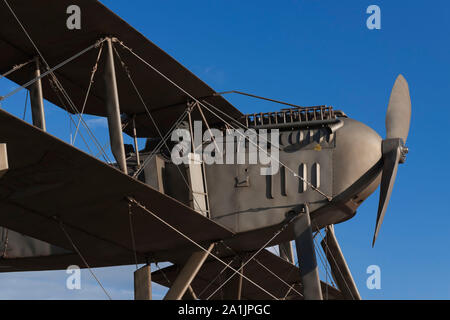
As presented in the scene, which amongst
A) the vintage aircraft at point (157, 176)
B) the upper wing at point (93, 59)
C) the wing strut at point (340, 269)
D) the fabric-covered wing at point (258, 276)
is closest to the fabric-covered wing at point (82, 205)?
the vintage aircraft at point (157, 176)

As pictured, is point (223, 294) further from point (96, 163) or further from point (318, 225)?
point (96, 163)

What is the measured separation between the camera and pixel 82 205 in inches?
435

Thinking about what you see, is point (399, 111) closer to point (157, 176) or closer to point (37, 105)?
point (157, 176)

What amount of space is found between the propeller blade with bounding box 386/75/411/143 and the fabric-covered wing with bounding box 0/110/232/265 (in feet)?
12.1

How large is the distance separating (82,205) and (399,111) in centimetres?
640

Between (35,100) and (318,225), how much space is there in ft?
19.0

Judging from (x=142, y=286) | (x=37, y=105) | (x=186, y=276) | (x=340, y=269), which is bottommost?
(x=142, y=286)

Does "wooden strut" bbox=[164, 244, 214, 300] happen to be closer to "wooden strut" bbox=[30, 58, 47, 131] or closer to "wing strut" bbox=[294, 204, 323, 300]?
"wing strut" bbox=[294, 204, 323, 300]

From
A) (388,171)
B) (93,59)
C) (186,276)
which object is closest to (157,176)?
(186,276)

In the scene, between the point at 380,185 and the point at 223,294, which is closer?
the point at 380,185

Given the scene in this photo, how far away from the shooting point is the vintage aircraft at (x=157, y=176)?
11.1 m

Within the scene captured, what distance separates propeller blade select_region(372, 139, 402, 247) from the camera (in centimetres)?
1242

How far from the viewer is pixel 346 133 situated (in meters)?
13.2

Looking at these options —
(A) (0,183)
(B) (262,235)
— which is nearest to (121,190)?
(A) (0,183)
